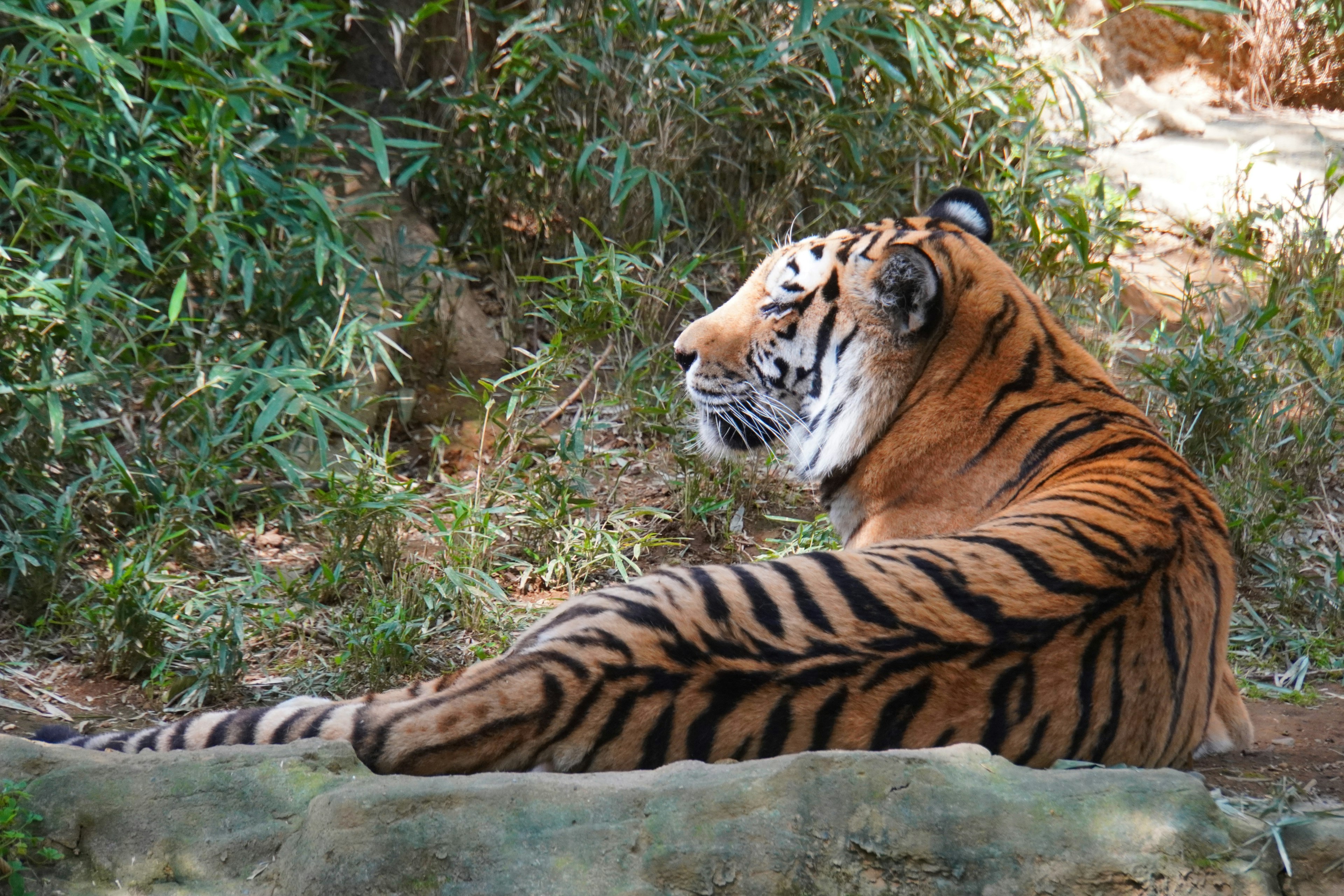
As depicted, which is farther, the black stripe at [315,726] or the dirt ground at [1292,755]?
the dirt ground at [1292,755]

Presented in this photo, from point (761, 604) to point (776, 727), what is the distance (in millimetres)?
197

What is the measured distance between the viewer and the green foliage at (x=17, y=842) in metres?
1.53

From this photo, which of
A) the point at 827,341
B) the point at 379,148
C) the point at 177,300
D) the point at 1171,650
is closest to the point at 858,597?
the point at 1171,650

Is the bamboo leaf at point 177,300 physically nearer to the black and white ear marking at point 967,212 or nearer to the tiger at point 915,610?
the tiger at point 915,610

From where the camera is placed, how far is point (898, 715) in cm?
181

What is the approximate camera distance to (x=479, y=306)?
4727mm

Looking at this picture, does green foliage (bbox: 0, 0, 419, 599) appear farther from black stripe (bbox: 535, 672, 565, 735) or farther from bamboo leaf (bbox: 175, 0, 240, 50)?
black stripe (bbox: 535, 672, 565, 735)

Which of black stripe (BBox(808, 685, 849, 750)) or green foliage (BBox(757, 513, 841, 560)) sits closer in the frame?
black stripe (BBox(808, 685, 849, 750))

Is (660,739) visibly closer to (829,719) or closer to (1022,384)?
(829,719)

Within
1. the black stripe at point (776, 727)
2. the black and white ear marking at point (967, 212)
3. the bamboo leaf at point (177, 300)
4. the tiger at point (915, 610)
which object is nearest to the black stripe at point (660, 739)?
the tiger at point (915, 610)

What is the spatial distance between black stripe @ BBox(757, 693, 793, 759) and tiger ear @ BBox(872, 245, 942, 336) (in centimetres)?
118

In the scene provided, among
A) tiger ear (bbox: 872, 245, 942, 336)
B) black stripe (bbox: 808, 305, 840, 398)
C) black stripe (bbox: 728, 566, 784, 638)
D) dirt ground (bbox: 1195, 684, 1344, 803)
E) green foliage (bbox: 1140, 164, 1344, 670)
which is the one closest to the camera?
black stripe (bbox: 728, 566, 784, 638)

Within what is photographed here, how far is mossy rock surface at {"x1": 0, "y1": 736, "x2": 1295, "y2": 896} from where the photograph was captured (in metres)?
1.49

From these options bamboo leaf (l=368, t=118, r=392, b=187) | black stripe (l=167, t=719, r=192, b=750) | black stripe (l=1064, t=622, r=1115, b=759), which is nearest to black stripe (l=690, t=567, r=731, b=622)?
black stripe (l=1064, t=622, r=1115, b=759)
